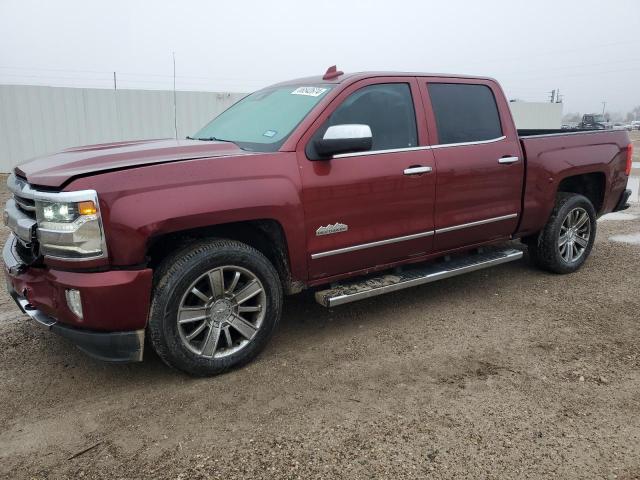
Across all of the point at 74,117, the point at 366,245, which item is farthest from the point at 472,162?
the point at 74,117

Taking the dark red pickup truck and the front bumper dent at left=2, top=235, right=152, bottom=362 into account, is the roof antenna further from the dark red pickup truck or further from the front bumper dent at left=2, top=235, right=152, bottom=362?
the front bumper dent at left=2, top=235, right=152, bottom=362

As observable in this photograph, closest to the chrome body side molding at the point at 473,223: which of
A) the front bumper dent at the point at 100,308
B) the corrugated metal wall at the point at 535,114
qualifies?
the front bumper dent at the point at 100,308

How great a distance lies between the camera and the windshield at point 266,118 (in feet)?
12.0

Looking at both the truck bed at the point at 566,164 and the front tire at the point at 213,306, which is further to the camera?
the truck bed at the point at 566,164

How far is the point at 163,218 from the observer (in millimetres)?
2898

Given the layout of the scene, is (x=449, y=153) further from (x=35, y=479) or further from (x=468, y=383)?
(x=35, y=479)

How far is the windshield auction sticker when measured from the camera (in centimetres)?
382

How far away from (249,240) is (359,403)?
4.28 feet

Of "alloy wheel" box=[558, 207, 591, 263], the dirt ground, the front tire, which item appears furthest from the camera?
"alloy wheel" box=[558, 207, 591, 263]

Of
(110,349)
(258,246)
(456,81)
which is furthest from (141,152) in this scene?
(456,81)

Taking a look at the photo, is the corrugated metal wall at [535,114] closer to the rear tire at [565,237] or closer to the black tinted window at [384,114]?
the rear tire at [565,237]

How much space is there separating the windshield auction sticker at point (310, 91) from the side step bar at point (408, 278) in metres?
1.43

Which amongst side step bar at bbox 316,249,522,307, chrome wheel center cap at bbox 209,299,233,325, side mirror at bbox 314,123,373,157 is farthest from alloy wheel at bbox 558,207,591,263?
chrome wheel center cap at bbox 209,299,233,325

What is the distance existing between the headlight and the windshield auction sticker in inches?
70.7
